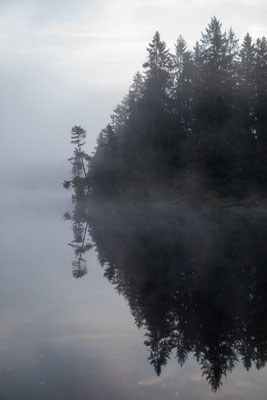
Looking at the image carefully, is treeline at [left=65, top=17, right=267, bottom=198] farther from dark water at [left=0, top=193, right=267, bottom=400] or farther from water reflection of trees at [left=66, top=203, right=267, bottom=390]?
dark water at [left=0, top=193, right=267, bottom=400]

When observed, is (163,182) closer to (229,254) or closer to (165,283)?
(229,254)

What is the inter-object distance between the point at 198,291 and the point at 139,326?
342 cm

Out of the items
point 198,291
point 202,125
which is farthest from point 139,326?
point 202,125

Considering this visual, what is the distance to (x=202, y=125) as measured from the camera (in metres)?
53.5

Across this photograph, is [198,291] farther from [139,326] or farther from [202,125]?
[202,125]

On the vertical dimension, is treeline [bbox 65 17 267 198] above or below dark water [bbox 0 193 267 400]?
above

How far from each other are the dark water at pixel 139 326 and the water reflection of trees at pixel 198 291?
3 cm

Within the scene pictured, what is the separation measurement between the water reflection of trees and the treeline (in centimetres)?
1950

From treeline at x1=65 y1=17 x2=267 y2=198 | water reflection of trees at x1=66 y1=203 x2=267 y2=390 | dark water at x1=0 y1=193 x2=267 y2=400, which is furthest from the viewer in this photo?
treeline at x1=65 y1=17 x2=267 y2=198

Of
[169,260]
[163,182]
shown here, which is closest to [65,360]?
[169,260]

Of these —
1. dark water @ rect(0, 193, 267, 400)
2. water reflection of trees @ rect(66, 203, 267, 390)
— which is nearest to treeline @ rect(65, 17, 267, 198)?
water reflection of trees @ rect(66, 203, 267, 390)

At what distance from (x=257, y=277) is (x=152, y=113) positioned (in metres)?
46.2

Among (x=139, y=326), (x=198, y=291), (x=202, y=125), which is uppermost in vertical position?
(x=202, y=125)

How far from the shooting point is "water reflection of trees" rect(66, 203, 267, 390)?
9852 mm
